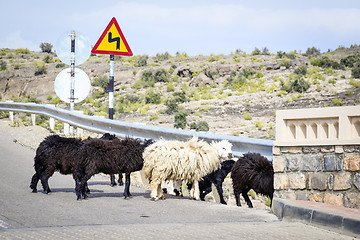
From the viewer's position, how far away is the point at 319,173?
987 cm

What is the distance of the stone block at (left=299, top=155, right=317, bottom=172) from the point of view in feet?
32.6

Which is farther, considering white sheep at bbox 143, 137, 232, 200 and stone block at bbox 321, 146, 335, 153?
white sheep at bbox 143, 137, 232, 200

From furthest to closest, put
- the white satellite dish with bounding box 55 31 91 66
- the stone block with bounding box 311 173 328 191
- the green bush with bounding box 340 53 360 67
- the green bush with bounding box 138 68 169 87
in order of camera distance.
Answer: the green bush with bounding box 138 68 169 87, the green bush with bounding box 340 53 360 67, the white satellite dish with bounding box 55 31 91 66, the stone block with bounding box 311 173 328 191

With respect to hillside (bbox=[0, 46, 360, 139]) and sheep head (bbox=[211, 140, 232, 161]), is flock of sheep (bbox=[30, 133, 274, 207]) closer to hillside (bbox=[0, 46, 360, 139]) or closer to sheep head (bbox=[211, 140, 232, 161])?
sheep head (bbox=[211, 140, 232, 161])

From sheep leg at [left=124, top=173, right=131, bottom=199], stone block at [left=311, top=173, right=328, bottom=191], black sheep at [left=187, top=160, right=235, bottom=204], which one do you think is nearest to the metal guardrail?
black sheep at [left=187, top=160, right=235, bottom=204]

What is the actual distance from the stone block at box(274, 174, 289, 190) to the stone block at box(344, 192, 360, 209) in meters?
1.06

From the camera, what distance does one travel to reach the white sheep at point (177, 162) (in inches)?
427

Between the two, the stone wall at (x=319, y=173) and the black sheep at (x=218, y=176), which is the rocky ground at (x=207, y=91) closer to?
the black sheep at (x=218, y=176)

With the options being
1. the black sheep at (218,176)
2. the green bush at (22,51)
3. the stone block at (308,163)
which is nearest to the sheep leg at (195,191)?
the black sheep at (218,176)

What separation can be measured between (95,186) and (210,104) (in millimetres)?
24651

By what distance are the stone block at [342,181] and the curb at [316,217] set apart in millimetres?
796

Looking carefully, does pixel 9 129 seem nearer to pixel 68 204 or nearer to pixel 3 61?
pixel 68 204

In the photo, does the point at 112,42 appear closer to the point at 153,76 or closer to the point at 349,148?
the point at 349,148

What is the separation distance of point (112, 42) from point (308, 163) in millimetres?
8809
